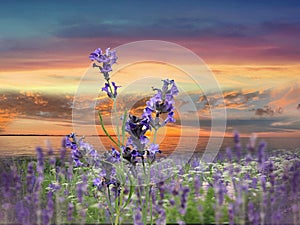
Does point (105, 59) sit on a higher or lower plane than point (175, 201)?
higher

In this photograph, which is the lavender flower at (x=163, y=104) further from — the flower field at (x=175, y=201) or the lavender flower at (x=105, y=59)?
the flower field at (x=175, y=201)

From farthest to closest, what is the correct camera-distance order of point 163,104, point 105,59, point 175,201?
point 175,201 < point 105,59 < point 163,104

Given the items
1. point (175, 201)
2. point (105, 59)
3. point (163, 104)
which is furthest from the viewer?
point (175, 201)

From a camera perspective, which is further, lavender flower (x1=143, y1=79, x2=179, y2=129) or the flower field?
the flower field

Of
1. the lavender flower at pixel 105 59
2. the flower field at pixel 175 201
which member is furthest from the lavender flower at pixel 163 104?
the flower field at pixel 175 201

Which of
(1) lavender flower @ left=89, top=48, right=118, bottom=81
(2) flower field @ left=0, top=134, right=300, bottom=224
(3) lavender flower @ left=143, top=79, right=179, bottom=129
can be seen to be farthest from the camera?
(2) flower field @ left=0, top=134, right=300, bottom=224

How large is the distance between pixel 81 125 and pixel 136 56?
578 mm

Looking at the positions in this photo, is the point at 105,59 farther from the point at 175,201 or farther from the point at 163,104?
the point at 175,201

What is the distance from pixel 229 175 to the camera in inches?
183

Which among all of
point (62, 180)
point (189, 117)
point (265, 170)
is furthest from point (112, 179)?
point (265, 170)

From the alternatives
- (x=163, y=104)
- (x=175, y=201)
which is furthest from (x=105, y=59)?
(x=175, y=201)

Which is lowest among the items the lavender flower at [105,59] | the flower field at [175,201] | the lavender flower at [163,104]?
the flower field at [175,201]

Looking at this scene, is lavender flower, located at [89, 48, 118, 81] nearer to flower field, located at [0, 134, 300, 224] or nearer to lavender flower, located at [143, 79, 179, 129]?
lavender flower, located at [143, 79, 179, 129]

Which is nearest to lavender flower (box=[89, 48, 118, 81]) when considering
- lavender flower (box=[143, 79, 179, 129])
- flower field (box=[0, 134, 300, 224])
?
lavender flower (box=[143, 79, 179, 129])
